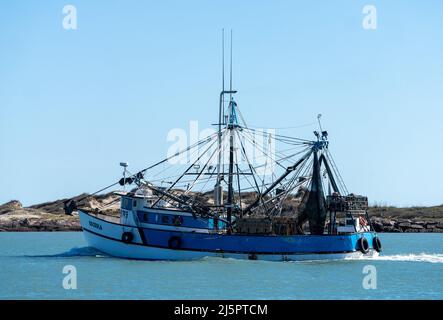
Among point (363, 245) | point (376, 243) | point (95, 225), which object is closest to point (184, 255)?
point (95, 225)

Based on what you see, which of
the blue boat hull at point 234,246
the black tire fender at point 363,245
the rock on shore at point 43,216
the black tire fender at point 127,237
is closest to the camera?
the blue boat hull at point 234,246

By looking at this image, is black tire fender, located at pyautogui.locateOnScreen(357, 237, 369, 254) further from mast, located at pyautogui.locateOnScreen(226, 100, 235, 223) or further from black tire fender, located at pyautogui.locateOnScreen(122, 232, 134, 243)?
black tire fender, located at pyautogui.locateOnScreen(122, 232, 134, 243)

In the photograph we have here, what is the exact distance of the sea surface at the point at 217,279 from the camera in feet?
109

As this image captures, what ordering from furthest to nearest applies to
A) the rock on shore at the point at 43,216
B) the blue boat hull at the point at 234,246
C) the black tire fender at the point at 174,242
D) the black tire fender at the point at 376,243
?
1. the rock on shore at the point at 43,216
2. the black tire fender at the point at 376,243
3. the black tire fender at the point at 174,242
4. the blue boat hull at the point at 234,246

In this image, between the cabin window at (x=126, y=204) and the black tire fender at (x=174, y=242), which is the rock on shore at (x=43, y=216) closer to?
the cabin window at (x=126, y=204)

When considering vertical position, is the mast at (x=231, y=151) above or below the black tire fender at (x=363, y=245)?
above

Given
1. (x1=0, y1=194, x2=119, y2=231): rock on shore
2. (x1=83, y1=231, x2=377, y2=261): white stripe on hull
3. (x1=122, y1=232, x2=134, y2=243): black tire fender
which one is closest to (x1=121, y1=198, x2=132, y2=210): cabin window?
(x1=122, y1=232, x2=134, y2=243): black tire fender

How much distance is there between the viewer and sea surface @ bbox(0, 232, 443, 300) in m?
33.1

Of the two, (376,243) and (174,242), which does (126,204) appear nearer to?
(174,242)

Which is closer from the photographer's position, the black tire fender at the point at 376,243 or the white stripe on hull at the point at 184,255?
the white stripe on hull at the point at 184,255

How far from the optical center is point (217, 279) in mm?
37375

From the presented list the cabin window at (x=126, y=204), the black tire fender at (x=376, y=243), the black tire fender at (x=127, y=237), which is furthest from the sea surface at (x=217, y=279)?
the cabin window at (x=126, y=204)

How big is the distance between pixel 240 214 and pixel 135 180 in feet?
21.4
